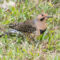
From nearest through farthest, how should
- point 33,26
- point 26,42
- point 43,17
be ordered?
point 26,42 < point 33,26 < point 43,17

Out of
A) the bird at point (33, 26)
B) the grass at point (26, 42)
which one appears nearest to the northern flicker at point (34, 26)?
the bird at point (33, 26)

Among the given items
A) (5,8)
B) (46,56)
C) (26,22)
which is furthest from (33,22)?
(46,56)

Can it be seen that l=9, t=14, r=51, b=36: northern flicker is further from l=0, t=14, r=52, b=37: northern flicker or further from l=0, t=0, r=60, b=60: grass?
l=0, t=0, r=60, b=60: grass

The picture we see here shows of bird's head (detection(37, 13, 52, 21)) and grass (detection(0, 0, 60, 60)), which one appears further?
bird's head (detection(37, 13, 52, 21))

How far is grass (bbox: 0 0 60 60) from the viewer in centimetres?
378

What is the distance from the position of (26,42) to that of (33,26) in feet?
2.16

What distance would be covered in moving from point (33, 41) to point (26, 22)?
628 mm

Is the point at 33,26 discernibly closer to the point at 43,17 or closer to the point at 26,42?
the point at 43,17

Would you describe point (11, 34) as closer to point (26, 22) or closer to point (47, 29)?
point (26, 22)

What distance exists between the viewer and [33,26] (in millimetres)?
4793

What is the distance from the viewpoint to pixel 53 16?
5.02 metres

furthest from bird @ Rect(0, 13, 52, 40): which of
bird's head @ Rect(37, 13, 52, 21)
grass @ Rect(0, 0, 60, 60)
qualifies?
grass @ Rect(0, 0, 60, 60)

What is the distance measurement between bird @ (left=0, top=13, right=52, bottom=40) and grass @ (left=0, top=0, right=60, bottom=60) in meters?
0.13

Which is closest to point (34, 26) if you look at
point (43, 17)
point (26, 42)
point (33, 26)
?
point (33, 26)
